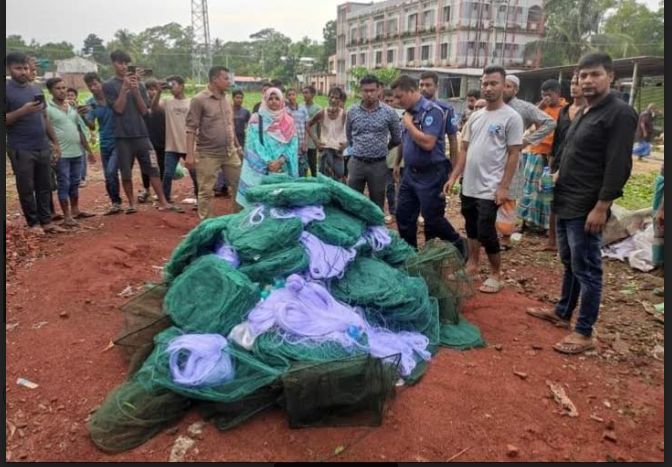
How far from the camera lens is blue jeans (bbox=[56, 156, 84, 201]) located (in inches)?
228

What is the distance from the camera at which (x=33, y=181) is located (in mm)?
5227

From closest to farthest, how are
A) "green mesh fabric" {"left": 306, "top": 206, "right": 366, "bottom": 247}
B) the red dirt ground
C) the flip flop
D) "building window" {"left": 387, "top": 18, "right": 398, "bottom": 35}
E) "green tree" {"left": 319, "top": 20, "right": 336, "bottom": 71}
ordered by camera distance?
the red dirt ground, "green mesh fabric" {"left": 306, "top": 206, "right": 366, "bottom": 247}, the flip flop, "building window" {"left": 387, "top": 18, "right": 398, "bottom": 35}, "green tree" {"left": 319, "top": 20, "right": 336, "bottom": 71}

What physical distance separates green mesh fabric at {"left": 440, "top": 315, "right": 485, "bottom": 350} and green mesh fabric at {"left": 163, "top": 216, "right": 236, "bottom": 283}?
5.38ft

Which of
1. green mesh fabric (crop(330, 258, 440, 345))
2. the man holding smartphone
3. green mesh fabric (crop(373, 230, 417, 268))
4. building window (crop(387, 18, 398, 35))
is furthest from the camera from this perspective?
building window (crop(387, 18, 398, 35))

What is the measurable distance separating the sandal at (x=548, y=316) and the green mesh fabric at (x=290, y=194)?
1.79 m

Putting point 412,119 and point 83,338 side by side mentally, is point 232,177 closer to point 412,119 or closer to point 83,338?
point 412,119

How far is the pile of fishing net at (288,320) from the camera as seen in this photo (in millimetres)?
2348

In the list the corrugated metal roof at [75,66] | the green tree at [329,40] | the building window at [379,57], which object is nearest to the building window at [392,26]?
the building window at [379,57]

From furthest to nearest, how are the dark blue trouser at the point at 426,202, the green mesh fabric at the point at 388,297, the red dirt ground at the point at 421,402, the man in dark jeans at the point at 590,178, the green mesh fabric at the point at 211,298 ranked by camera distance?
the dark blue trouser at the point at 426,202 → the green mesh fabric at the point at 388,297 → the man in dark jeans at the point at 590,178 → the green mesh fabric at the point at 211,298 → the red dirt ground at the point at 421,402

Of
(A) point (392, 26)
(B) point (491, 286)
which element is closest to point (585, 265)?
(B) point (491, 286)

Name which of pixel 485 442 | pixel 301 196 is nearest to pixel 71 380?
pixel 301 196

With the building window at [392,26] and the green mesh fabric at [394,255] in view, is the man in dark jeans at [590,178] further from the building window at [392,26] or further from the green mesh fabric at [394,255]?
the building window at [392,26]

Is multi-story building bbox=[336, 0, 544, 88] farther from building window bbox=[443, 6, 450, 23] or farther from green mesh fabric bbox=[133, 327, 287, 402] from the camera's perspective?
green mesh fabric bbox=[133, 327, 287, 402]

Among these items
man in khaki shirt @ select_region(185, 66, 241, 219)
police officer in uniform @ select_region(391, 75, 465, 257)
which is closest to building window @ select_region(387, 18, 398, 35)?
man in khaki shirt @ select_region(185, 66, 241, 219)
